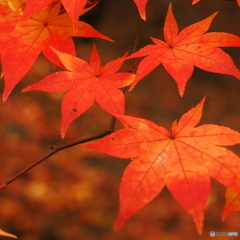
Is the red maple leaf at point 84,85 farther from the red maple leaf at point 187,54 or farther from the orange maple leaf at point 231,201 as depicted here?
the orange maple leaf at point 231,201

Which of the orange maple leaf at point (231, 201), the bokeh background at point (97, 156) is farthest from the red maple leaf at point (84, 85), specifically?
the bokeh background at point (97, 156)

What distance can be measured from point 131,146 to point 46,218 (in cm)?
162

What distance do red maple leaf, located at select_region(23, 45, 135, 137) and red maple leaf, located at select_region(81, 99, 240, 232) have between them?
0.26 feet

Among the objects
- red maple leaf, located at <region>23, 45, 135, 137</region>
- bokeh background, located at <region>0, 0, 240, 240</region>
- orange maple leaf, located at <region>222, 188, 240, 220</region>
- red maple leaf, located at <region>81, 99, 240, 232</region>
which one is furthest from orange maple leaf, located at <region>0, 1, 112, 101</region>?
bokeh background, located at <region>0, 0, 240, 240</region>

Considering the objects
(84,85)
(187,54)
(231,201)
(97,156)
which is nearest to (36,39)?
(84,85)

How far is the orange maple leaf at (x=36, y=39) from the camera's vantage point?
0.78 metres

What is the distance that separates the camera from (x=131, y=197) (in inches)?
23.4

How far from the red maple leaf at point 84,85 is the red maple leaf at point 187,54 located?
0.06 meters

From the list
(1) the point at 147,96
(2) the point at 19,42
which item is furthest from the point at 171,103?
(2) the point at 19,42

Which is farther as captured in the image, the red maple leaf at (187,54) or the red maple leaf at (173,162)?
the red maple leaf at (187,54)

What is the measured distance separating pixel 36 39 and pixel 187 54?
345 mm

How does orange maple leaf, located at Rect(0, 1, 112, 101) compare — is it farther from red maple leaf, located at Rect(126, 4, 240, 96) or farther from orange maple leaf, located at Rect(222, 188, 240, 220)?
orange maple leaf, located at Rect(222, 188, 240, 220)

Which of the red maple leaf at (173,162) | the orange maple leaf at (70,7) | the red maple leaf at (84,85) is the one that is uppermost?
the orange maple leaf at (70,7)

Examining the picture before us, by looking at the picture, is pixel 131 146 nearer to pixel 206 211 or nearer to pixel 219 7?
pixel 206 211
